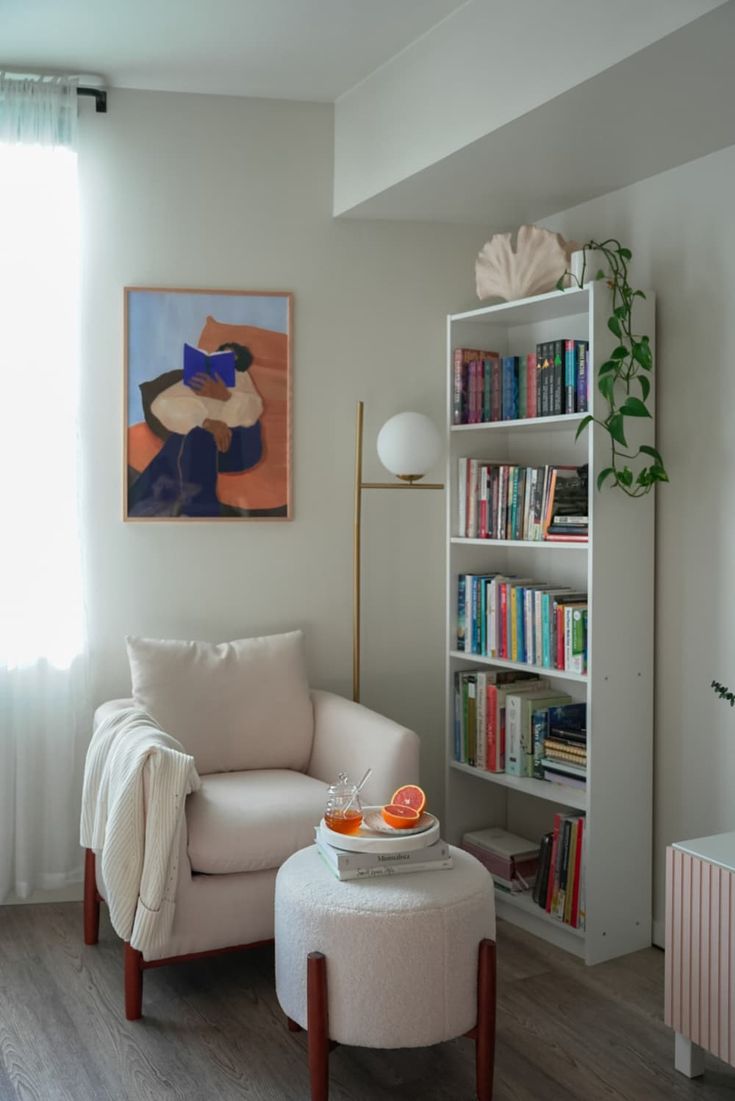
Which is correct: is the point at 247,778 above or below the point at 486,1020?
above

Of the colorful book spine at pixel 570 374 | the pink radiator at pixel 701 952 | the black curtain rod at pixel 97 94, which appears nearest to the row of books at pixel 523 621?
the colorful book spine at pixel 570 374

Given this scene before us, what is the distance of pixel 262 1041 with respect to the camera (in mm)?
2693

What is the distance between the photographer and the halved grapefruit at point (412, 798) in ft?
8.45

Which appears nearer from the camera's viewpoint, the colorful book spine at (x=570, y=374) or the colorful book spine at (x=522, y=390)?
the colorful book spine at (x=570, y=374)

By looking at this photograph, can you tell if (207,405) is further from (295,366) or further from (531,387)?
(531,387)

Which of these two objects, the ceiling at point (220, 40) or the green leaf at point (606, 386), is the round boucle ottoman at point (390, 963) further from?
the ceiling at point (220, 40)

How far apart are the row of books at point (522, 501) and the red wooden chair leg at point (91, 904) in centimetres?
161

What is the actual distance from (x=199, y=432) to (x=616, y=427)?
4.72 feet

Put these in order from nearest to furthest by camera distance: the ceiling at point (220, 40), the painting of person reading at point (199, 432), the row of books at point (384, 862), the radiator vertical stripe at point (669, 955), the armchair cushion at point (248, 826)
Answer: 1. the row of books at point (384, 862)
2. the radiator vertical stripe at point (669, 955)
3. the armchair cushion at point (248, 826)
4. the ceiling at point (220, 40)
5. the painting of person reading at point (199, 432)

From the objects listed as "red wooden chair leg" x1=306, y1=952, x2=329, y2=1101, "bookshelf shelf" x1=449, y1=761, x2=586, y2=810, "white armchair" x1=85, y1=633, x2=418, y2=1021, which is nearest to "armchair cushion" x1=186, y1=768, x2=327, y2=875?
"white armchair" x1=85, y1=633, x2=418, y2=1021

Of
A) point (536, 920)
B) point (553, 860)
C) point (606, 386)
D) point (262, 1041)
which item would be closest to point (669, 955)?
point (553, 860)

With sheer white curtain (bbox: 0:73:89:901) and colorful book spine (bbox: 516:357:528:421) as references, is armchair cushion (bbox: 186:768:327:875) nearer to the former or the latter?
sheer white curtain (bbox: 0:73:89:901)

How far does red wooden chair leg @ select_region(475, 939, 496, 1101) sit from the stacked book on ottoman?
1210 millimetres

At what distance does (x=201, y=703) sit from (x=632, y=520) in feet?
4.69
